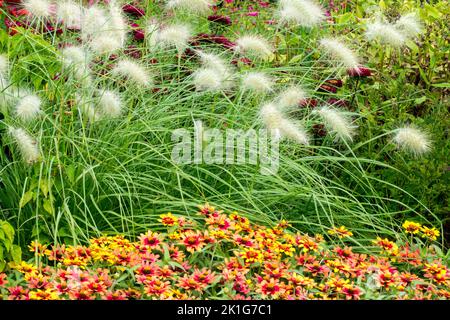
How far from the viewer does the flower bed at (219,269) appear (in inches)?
138

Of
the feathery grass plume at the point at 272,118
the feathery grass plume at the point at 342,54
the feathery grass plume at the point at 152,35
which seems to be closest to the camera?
the feathery grass plume at the point at 272,118

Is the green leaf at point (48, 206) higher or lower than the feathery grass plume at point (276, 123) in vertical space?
lower

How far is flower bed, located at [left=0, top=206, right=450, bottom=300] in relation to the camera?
11.5 ft

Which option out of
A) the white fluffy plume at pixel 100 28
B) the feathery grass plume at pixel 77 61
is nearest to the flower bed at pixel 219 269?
the feathery grass plume at pixel 77 61

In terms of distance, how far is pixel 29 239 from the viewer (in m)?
4.39

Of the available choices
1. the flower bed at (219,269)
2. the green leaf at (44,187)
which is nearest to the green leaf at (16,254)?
the flower bed at (219,269)

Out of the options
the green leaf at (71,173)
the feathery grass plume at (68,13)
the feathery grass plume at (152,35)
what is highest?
the feathery grass plume at (152,35)

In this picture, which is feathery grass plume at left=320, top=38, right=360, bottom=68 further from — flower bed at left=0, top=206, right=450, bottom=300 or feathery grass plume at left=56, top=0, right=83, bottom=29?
feathery grass plume at left=56, top=0, right=83, bottom=29

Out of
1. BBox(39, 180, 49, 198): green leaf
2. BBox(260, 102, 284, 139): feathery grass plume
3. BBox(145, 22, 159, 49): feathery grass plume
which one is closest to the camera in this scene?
BBox(39, 180, 49, 198): green leaf

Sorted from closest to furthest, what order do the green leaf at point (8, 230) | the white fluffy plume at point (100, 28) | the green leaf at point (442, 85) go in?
1. the green leaf at point (8, 230)
2. the white fluffy plume at point (100, 28)
3. the green leaf at point (442, 85)

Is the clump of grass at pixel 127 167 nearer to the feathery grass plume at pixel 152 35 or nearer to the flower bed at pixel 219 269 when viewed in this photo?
the feathery grass plume at pixel 152 35

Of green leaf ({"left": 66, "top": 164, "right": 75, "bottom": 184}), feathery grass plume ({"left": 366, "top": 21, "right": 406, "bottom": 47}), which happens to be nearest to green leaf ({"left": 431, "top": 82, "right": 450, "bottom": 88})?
feathery grass plume ({"left": 366, "top": 21, "right": 406, "bottom": 47})

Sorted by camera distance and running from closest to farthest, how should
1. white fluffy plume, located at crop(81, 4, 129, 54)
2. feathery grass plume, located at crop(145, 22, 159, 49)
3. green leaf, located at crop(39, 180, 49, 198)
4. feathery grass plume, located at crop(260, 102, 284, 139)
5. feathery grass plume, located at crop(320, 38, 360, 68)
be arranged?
1. green leaf, located at crop(39, 180, 49, 198)
2. feathery grass plume, located at crop(260, 102, 284, 139)
3. white fluffy plume, located at crop(81, 4, 129, 54)
4. feathery grass plume, located at crop(320, 38, 360, 68)
5. feathery grass plume, located at crop(145, 22, 159, 49)

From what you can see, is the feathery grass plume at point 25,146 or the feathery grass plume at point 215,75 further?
the feathery grass plume at point 215,75
